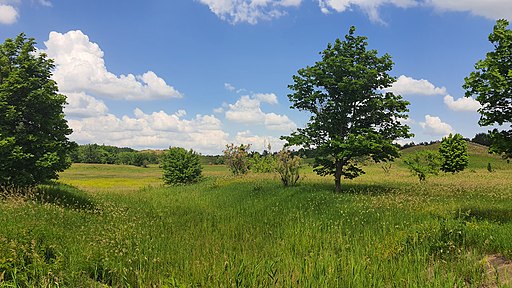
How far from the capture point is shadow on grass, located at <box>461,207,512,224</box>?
10.6 meters

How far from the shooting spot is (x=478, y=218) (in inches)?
436

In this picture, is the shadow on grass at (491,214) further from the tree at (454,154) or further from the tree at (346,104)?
the tree at (454,154)

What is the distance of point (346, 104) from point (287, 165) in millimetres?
6230

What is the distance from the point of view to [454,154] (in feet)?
169

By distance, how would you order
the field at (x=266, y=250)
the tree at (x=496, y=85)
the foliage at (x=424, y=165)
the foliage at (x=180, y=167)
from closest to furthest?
the field at (x=266, y=250) < the tree at (x=496, y=85) < the foliage at (x=424, y=165) < the foliage at (x=180, y=167)

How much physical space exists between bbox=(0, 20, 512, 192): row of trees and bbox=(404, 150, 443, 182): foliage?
11848 mm

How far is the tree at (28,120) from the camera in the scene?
47.7ft

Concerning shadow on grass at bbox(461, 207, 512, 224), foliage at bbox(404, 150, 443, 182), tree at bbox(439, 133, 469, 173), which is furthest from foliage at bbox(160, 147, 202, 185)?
tree at bbox(439, 133, 469, 173)

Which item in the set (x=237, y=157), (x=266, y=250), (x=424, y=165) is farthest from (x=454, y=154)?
(x=266, y=250)

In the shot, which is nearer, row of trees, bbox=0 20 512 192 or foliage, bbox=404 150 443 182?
row of trees, bbox=0 20 512 192

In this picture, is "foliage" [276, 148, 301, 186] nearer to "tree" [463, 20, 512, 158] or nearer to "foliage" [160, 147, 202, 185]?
"tree" [463, 20, 512, 158]

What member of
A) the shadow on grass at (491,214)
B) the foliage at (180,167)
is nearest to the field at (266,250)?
the shadow on grass at (491,214)

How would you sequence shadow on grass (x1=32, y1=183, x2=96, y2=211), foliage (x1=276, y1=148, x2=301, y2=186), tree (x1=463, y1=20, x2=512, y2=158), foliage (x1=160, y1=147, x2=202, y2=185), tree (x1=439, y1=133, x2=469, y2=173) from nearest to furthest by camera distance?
tree (x1=463, y1=20, x2=512, y2=158), shadow on grass (x1=32, y1=183, x2=96, y2=211), foliage (x1=276, y1=148, x2=301, y2=186), foliage (x1=160, y1=147, x2=202, y2=185), tree (x1=439, y1=133, x2=469, y2=173)

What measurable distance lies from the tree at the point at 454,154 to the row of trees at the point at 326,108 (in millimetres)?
38730
